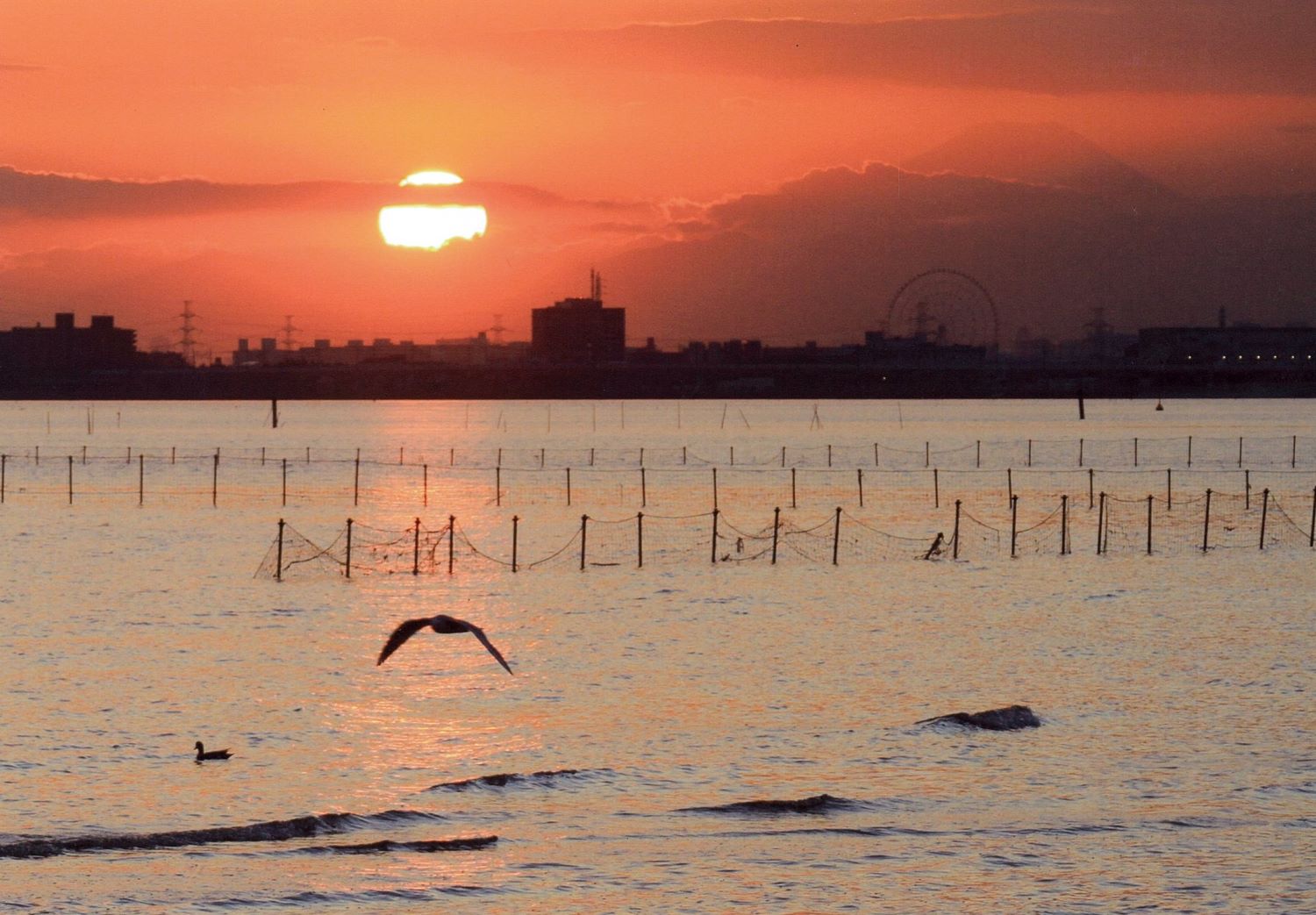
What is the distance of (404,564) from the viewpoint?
5456 cm

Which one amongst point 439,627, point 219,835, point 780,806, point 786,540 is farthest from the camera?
point 786,540

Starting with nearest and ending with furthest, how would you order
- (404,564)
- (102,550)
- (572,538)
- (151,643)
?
(151,643) < (404,564) < (102,550) < (572,538)

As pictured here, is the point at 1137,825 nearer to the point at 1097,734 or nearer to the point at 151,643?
the point at 1097,734

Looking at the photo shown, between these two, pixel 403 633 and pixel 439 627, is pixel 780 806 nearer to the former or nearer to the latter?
pixel 403 633

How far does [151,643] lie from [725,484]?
67.2 metres

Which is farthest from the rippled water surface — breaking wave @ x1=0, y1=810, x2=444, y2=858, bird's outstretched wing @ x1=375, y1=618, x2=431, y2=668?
bird's outstretched wing @ x1=375, y1=618, x2=431, y2=668

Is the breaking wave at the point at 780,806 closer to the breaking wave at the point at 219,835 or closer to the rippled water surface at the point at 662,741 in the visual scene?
the rippled water surface at the point at 662,741

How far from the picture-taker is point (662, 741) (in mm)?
26891

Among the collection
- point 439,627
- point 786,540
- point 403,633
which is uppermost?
point 439,627

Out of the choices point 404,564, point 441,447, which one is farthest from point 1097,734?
point 441,447

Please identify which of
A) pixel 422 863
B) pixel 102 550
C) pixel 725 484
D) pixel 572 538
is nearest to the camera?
pixel 422 863

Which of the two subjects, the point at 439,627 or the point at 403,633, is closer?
the point at 439,627

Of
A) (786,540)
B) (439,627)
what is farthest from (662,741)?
(786,540)

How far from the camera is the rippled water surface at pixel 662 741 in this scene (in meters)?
19.5
